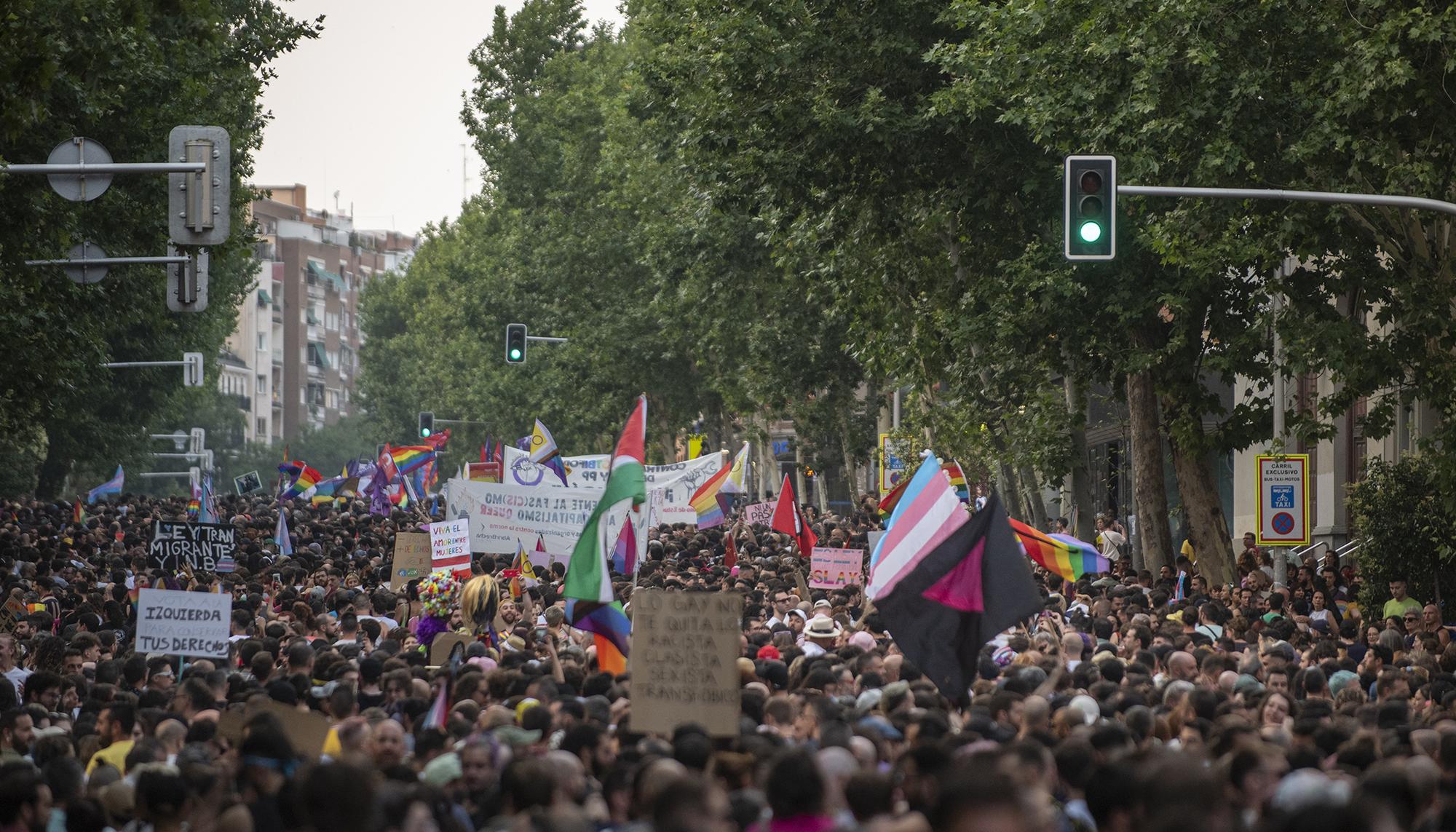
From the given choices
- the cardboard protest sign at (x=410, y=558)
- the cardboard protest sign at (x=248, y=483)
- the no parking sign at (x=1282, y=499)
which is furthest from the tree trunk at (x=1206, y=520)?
the cardboard protest sign at (x=248, y=483)

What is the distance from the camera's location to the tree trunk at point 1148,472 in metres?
26.7

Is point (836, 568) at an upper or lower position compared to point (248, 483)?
lower

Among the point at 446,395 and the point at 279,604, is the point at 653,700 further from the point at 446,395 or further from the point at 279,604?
the point at 446,395

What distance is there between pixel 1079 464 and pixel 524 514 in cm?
941

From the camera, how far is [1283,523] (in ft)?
71.6

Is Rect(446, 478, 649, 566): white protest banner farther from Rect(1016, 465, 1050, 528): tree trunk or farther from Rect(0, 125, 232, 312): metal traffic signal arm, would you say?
Rect(1016, 465, 1050, 528): tree trunk

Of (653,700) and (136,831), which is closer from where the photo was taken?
(136,831)

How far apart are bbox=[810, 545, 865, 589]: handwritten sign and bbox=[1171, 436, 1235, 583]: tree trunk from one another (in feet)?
18.7

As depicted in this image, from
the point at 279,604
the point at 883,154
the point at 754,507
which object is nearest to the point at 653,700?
the point at 279,604

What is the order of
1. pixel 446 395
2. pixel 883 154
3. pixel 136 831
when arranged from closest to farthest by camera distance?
pixel 136 831 < pixel 883 154 < pixel 446 395

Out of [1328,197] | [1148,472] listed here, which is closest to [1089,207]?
[1328,197]

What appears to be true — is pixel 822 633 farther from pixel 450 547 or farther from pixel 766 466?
pixel 766 466

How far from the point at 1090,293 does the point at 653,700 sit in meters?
15.5

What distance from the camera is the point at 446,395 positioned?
347ft
